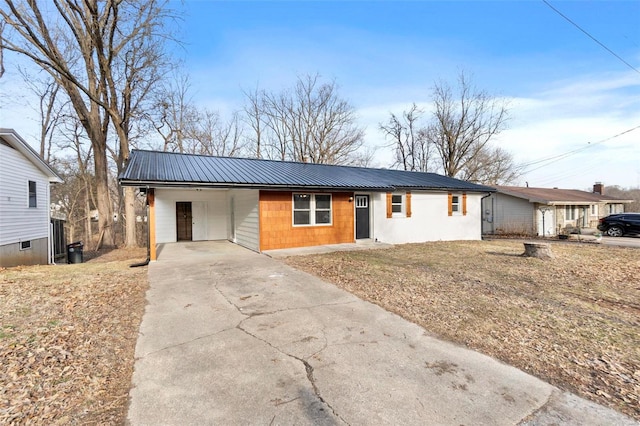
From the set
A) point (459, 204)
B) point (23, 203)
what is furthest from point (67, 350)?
point (459, 204)

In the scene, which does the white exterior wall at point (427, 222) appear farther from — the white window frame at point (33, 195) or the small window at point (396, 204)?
the white window frame at point (33, 195)

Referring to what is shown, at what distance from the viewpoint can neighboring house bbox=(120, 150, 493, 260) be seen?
1034 centimetres

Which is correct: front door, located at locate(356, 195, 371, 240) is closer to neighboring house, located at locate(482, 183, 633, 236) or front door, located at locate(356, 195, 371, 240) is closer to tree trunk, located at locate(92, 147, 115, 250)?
neighboring house, located at locate(482, 183, 633, 236)

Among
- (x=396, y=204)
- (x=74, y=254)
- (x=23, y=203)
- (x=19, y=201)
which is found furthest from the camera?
(x=396, y=204)

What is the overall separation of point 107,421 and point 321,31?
43.1ft

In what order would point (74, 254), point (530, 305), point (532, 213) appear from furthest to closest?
point (532, 213)
point (74, 254)
point (530, 305)

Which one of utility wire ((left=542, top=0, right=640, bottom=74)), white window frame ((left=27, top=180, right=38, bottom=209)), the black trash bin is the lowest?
the black trash bin

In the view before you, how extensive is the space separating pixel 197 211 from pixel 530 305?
45.7 ft

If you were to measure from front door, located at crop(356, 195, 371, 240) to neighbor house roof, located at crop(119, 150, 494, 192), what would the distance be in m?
0.79

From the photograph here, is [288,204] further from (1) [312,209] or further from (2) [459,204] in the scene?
(2) [459,204]

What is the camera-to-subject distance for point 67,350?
353 centimetres

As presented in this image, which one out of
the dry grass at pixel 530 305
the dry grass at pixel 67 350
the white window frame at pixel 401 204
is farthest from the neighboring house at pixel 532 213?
the dry grass at pixel 67 350

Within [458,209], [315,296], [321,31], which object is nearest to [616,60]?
[458,209]

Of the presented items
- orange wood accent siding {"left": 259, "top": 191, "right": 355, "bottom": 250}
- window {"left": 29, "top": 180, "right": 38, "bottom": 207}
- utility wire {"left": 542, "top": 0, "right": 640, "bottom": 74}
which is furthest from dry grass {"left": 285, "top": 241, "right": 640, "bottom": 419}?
window {"left": 29, "top": 180, "right": 38, "bottom": 207}
